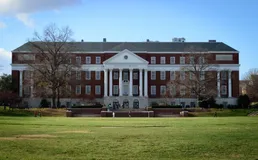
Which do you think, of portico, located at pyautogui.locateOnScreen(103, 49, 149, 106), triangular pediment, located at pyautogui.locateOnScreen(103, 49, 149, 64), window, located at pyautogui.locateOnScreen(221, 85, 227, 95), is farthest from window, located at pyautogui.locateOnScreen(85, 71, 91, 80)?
window, located at pyautogui.locateOnScreen(221, 85, 227, 95)

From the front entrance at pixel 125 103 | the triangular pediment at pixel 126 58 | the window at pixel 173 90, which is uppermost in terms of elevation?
the triangular pediment at pixel 126 58

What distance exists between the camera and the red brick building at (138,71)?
96.7 m

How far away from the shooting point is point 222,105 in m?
93.2

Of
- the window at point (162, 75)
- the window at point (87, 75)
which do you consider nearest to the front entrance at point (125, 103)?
the window at point (162, 75)

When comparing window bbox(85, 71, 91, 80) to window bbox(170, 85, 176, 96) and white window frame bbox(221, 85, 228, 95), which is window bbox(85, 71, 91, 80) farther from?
white window frame bbox(221, 85, 228, 95)

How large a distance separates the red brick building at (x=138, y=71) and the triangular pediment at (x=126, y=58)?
24cm

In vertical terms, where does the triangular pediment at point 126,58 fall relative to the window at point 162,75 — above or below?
above

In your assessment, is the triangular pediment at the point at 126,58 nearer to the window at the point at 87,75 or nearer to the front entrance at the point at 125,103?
the window at the point at 87,75

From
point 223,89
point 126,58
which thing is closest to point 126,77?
point 126,58

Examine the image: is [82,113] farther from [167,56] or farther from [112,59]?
[167,56]

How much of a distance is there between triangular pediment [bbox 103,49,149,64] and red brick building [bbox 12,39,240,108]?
0.24 meters

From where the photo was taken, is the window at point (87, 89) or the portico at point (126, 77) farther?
the window at point (87, 89)

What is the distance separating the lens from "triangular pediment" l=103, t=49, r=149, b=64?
95.0 meters

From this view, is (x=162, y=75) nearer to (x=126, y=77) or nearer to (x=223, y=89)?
(x=126, y=77)
